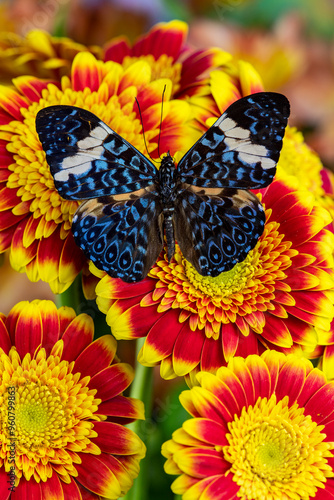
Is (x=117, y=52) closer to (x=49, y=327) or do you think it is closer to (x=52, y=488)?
(x=49, y=327)

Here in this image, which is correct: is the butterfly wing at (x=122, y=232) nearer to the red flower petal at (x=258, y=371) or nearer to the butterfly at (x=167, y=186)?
the butterfly at (x=167, y=186)

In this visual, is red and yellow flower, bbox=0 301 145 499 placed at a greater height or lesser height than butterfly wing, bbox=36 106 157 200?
lesser

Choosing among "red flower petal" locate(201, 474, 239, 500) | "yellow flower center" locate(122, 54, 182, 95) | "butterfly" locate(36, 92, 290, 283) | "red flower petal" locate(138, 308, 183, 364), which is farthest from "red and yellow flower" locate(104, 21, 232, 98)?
"red flower petal" locate(201, 474, 239, 500)

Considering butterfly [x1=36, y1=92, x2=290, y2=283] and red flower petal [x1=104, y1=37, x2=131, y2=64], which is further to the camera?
red flower petal [x1=104, y1=37, x2=131, y2=64]

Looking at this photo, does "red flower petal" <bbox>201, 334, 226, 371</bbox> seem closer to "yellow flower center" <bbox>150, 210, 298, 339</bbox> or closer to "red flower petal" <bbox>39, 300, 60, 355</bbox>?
"yellow flower center" <bbox>150, 210, 298, 339</bbox>

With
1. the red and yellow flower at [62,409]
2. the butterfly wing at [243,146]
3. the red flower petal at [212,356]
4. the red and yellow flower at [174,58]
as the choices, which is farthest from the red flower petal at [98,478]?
the red and yellow flower at [174,58]

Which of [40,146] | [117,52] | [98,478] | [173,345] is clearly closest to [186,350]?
[173,345]
